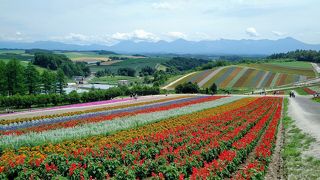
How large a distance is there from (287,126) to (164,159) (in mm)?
17762

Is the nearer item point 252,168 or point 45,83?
point 252,168

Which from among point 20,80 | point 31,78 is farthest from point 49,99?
point 31,78

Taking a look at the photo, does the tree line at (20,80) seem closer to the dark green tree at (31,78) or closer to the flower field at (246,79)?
the dark green tree at (31,78)

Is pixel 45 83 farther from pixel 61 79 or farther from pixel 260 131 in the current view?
pixel 260 131

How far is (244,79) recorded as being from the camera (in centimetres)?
11281

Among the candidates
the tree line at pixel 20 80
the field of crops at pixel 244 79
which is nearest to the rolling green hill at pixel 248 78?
the field of crops at pixel 244 79

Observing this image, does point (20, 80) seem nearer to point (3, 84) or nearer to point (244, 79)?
point (3, 84)

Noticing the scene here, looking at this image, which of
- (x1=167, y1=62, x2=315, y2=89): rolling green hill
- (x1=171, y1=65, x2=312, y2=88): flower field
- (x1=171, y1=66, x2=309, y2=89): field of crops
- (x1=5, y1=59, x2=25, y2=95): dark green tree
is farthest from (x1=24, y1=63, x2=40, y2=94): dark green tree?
(x1=171, y1=65, x2=312, y2=88): flower field

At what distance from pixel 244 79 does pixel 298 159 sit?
98.2 m

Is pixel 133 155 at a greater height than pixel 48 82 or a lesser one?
greater

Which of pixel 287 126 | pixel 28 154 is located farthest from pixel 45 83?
pixel 28 154

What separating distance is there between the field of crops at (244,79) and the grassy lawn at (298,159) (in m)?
80.0

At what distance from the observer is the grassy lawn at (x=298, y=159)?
47.8ft

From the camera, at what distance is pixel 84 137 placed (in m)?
19.8
